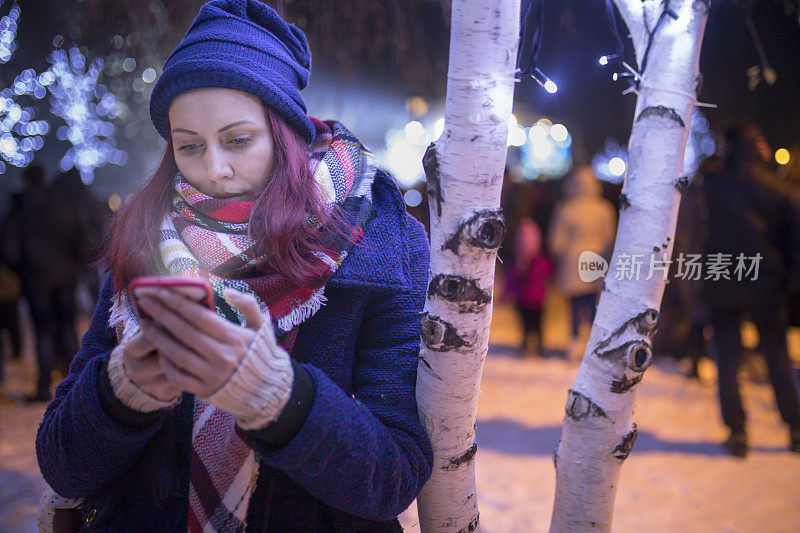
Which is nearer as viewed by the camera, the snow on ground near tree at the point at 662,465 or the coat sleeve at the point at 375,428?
the coat sleeve at the point at 375,428

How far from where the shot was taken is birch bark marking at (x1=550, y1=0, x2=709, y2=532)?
137 centimetres

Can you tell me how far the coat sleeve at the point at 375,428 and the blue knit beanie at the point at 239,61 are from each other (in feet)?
1.70

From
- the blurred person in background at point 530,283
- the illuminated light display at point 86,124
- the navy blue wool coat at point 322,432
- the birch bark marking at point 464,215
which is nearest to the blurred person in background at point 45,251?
the illuminated light display at point 86,124

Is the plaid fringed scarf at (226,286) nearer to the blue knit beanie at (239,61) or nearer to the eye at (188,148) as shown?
the eye at (188,148)

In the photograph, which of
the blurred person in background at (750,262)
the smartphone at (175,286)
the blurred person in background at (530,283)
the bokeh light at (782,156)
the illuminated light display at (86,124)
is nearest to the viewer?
the smartphone at (175,286)

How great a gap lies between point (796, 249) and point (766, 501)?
170cm

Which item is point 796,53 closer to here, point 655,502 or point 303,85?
point 303,85

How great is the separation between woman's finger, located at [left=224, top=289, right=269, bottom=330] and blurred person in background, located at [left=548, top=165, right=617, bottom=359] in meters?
5.28

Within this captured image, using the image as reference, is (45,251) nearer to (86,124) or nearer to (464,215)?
(464,215)

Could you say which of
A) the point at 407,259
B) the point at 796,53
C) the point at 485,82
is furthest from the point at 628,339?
the point at 796,53

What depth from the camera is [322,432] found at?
998mm

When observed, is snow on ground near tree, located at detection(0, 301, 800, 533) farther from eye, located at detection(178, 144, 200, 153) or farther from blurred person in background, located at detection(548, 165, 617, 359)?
eye, located at detection(178, 144, 200, 153)

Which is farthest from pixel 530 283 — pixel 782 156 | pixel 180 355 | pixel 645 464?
pixel 180 355

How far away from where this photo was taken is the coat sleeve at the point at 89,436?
42.4 inches
